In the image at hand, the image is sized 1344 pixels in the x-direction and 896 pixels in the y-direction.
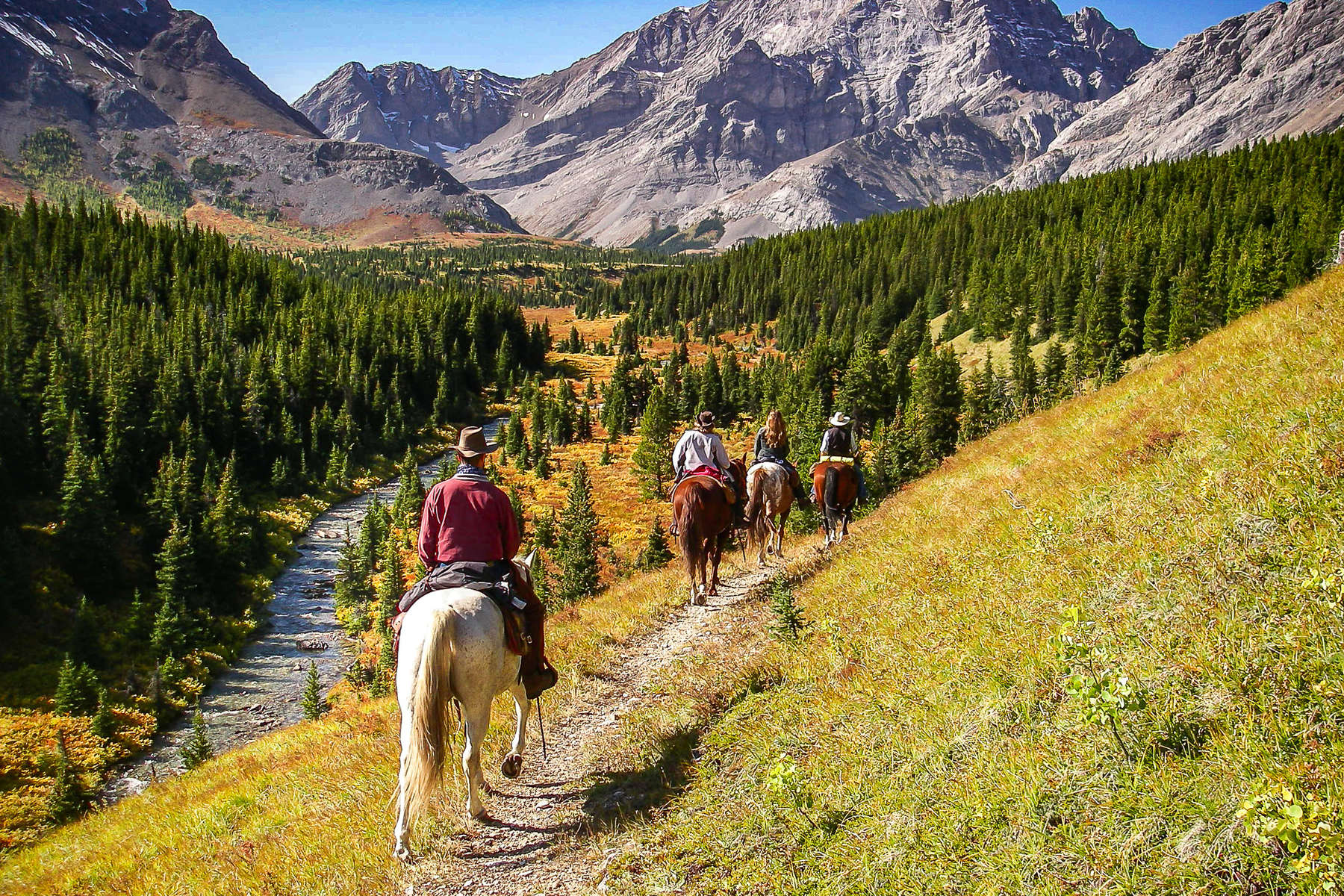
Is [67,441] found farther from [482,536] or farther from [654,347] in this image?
[654,347]

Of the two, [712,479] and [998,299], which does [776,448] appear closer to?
[712,479]

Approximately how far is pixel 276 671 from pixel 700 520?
3731cm

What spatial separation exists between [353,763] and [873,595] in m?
7.84

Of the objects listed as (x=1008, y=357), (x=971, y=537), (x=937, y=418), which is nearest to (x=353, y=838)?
(x=971, y=537)

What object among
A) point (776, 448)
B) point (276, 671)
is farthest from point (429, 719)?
point (276, 671)

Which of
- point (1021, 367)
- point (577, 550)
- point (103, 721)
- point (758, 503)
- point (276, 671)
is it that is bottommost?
point (276, 671)

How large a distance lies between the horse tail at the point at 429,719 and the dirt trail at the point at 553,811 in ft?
2.46

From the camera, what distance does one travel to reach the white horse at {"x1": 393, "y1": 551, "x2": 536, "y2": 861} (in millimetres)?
6988

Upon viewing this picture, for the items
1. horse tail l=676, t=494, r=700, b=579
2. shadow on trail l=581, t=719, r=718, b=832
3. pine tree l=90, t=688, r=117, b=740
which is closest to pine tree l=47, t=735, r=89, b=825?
pine tree l=90, t=688, r=117, b=740

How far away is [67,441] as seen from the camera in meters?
54.9

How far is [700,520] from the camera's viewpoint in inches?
563

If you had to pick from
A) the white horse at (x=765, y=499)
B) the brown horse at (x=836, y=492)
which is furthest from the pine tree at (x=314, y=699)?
the brown horse at (x=836, y=492)

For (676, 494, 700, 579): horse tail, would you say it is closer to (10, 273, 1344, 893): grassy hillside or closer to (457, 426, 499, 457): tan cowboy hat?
(10, 273, 1344, 893): grassy hillside

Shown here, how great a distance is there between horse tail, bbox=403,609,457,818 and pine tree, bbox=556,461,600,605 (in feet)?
95.3
